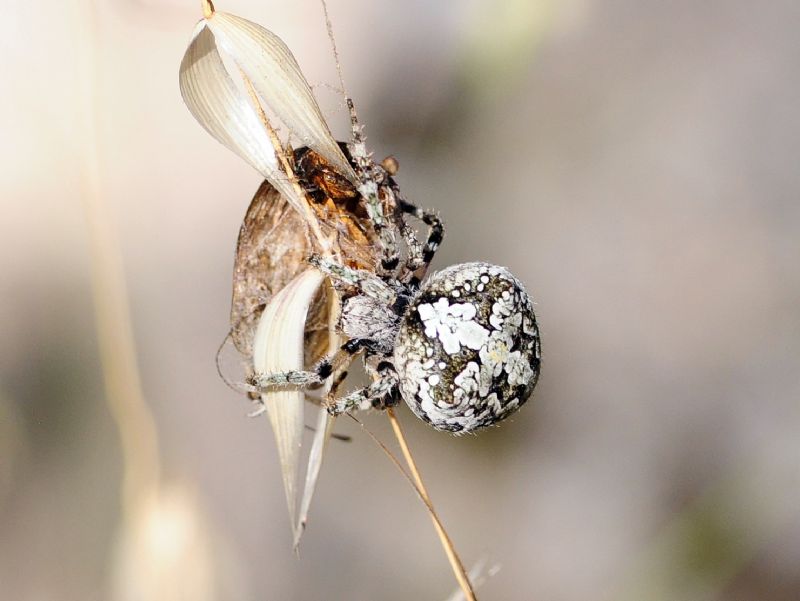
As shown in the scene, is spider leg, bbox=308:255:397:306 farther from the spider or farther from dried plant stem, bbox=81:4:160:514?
dried plant stem, bbox=81:4:160:514

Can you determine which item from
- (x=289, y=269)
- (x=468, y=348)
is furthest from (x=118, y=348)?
(x=468, y=348)

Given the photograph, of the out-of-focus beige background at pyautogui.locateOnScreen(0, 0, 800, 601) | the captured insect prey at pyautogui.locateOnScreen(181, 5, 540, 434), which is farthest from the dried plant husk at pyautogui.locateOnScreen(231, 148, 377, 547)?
the out-of-focus beige background at pyautogui.locateOnScreen(0, 0, 800, 601)

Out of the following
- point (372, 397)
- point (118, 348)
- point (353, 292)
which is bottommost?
point (118, 348)

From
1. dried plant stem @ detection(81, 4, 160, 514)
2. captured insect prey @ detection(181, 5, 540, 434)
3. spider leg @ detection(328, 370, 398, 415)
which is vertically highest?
captured insect prey @ detection(181, 5, 540, 434)

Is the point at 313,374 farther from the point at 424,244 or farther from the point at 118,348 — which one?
the point at 118,348

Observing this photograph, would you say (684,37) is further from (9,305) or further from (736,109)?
(9,305)

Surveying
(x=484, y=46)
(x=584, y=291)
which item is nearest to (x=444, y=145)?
(x=484, y=46)
